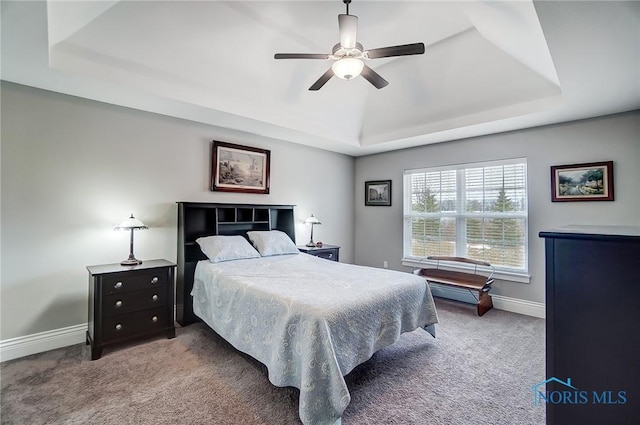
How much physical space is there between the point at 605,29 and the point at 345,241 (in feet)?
14.5

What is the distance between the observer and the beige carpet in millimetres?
1830

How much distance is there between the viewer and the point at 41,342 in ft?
8.71

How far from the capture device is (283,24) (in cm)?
287

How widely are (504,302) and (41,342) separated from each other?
5.27m

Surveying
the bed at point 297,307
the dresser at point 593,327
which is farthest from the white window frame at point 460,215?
the dresser at point 593,327

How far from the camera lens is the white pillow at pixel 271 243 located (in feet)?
12.2

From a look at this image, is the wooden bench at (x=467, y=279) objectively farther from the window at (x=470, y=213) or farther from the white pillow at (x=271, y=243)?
the white pillow at (x=271, y=243)

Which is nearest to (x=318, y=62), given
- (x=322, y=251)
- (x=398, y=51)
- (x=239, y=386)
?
(x=398, y=51)

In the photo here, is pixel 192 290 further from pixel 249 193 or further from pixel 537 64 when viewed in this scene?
pixel 537 64

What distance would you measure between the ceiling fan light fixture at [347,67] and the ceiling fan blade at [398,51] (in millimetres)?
114

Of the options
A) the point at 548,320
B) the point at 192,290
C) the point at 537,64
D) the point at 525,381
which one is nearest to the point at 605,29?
the point at 537,64

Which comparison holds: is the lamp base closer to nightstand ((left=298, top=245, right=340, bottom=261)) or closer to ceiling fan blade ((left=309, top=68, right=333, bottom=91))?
nightstand ((left=298, top=245, right=340, bottom=261))

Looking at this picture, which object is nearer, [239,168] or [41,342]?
[41,342]

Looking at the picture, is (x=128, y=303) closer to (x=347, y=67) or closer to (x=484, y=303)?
(x=347, y=67)
